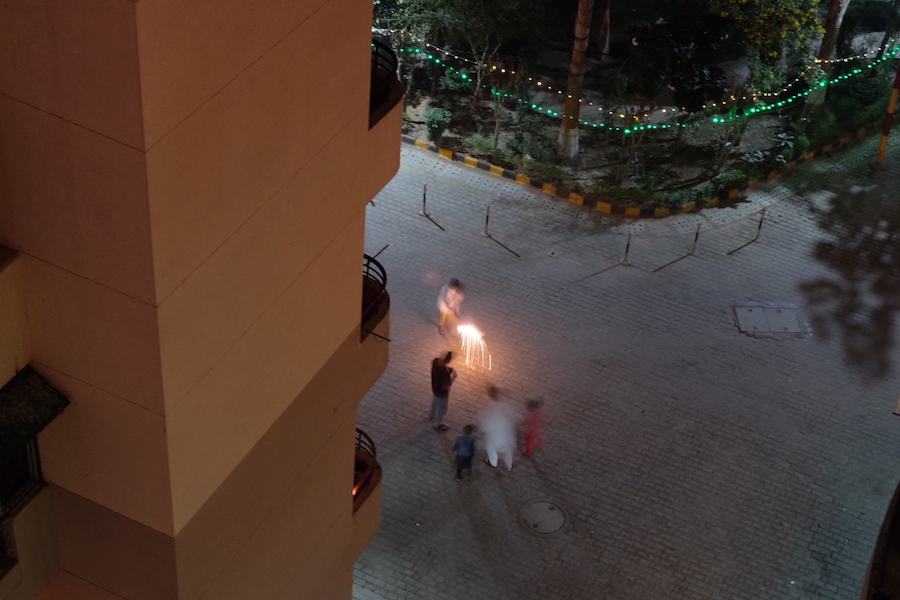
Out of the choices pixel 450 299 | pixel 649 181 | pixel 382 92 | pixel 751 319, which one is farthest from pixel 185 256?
pixel 649 181

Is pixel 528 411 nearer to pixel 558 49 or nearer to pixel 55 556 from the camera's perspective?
pixel 55 556

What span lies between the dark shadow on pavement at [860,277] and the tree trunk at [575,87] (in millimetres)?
5161

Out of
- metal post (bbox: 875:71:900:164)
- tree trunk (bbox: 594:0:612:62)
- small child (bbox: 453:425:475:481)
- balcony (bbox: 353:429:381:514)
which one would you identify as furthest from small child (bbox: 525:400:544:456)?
tree trunk (bbox: 594:0:612:62)

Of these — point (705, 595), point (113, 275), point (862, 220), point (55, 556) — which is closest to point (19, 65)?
point (113, 275)

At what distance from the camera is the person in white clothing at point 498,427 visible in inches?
693

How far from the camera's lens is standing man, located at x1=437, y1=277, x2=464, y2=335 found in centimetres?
1923

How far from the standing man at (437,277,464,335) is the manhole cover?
382 centimetres

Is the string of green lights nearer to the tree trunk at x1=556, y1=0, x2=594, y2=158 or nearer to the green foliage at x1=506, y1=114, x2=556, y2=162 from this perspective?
the tree trunk at x1=556, y1=0, x2=594, y2=158

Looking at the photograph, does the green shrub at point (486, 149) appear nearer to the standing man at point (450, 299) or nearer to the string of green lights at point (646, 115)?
the string of green lights at point (646, 115)

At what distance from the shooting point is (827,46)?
25.8m

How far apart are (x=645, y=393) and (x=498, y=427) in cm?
264

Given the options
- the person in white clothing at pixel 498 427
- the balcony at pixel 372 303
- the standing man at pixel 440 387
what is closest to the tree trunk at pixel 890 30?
the person in white clothing at pixel 498 427

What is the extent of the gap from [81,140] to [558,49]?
2272 centimetres

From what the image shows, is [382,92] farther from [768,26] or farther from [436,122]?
[768,26]
